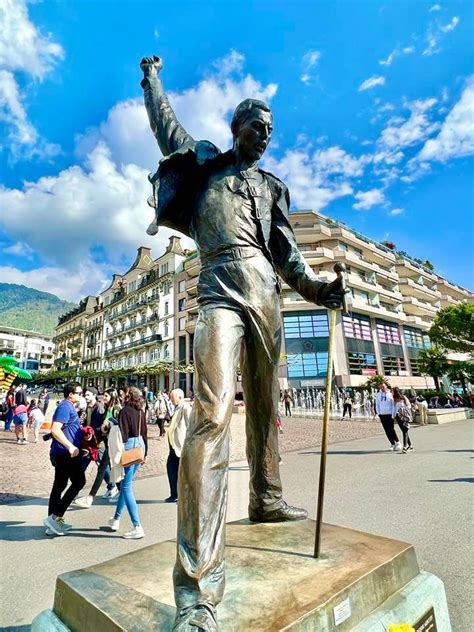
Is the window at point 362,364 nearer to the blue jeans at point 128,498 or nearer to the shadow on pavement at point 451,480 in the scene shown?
the shadow on pavement at point 451,480

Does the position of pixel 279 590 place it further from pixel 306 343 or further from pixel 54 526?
pixel 306 343

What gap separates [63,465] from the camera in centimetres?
479

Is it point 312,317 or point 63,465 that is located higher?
point 312,317

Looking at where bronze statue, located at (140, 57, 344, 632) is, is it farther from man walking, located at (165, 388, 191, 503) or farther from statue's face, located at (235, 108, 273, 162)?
man walking, located at (165, 388, 191, 503)

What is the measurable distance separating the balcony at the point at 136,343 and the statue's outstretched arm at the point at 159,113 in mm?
44063

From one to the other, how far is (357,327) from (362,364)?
3.91 m

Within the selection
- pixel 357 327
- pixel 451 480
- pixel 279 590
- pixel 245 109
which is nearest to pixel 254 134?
pixel 245 109

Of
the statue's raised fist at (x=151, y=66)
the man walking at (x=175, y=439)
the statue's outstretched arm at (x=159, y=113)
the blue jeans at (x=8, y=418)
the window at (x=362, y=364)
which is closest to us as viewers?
the statue's outstretched arm at (x=159, y=113)

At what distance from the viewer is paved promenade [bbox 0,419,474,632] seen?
2984 millimetres

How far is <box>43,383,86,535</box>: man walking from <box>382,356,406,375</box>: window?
4096 cm

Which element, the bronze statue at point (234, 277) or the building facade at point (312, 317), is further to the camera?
the building facade at point (312, 317)

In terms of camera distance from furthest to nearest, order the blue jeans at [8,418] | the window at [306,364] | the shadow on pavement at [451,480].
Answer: the window at [306,364], the blue jeans at [8,418], the shadow on pavement at [451,480]

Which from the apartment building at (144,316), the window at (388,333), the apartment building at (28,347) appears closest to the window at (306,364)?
the window at (388,333)

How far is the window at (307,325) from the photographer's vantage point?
120ft
